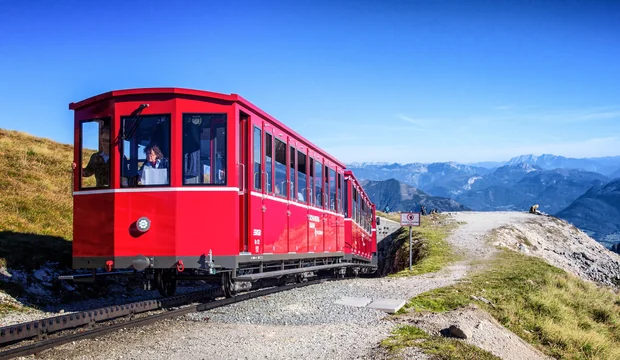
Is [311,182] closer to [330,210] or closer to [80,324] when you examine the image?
[330,210]

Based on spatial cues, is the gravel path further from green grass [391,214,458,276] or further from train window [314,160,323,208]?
green grass [391,214,458,276]

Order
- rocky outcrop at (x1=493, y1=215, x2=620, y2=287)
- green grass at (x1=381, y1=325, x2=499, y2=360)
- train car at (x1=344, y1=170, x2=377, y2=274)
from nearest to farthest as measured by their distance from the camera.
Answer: green grass at (x1=381, y1=325, x2=499, y2=360)
train car at (x1=344, y1=170, x2=377, y2=274)
rocky outcrop at (x1=493, y1=215, x2=620, y2=287)

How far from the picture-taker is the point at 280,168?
13.4 meters

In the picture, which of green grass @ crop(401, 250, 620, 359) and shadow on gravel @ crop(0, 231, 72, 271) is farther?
shadow on gravel @ crop(0, 231, 72, 271)

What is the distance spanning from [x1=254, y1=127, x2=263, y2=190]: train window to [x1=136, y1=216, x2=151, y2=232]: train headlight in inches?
88.3

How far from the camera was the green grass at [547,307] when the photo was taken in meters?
12.5

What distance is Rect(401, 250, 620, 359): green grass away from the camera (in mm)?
12523

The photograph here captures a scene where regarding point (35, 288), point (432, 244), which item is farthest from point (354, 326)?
point (432, 244)

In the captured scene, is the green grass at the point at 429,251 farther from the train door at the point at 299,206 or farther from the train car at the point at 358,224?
the train door at the point at 299,206

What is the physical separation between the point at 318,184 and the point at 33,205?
10.9 m

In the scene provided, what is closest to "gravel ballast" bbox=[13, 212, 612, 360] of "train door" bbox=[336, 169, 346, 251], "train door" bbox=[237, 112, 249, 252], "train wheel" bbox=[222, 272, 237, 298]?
Result: "train wheel" bbox=[222, 272, 237, 298]

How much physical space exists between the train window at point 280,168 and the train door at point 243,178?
1.66 meters

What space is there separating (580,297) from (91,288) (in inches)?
559

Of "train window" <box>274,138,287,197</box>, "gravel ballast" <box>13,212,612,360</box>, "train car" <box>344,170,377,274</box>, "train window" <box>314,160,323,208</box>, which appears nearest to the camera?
"gravel ballast" <box>13,212,612,360</box>
